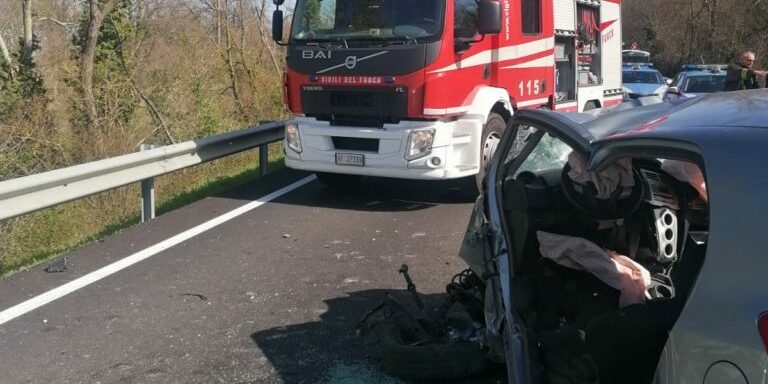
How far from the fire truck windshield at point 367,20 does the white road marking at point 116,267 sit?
2047 millimetres

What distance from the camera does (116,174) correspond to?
290 inches

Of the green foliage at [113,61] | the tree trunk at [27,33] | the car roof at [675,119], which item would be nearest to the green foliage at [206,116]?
the green foliage at [113,61]

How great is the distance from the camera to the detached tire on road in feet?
12.4

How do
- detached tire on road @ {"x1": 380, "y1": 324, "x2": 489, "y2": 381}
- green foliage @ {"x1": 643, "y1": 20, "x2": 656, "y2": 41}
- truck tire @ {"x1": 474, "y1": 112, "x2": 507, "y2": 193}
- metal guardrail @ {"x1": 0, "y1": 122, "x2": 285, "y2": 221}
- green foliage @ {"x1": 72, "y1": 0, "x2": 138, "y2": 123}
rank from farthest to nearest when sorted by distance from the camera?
1. green foliage @ {"x1": 643, "y1": 20, "x2": 656, "y2": 41}
2. green foliage @ {"x1": 72, "y1": 0, "x2": 138, "y2": 123}
3. truck tire @ {"x1": 474, "y1": 112, "x2": 507, "y2": 193}
4. metal guardrail @ {"x1": 0, "y1": 122, "x2": 285, "y2": 221}
5. detached tire on road @ {"x1": 380, "y1": 324, "x2": 489, "y2": 381}

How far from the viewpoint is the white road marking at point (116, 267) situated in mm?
5109

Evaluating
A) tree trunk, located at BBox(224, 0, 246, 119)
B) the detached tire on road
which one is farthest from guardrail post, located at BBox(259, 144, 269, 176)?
tree trunk, located at BBox(224, 0, 246, 119)

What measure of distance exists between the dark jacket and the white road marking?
7.50 m

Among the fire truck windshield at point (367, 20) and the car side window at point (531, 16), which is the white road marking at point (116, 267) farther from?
the car side window at point (531, 16)

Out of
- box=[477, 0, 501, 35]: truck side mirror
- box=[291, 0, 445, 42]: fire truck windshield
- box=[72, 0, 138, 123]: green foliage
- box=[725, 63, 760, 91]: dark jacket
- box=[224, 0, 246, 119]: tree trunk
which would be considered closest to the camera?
box=[477, 0, 501, 35]: truck side mirror

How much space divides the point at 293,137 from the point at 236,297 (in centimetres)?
355

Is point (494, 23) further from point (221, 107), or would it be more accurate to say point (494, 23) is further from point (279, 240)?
point (221, 107)

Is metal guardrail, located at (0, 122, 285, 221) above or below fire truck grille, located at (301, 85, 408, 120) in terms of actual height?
below

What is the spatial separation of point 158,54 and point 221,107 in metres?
4.18

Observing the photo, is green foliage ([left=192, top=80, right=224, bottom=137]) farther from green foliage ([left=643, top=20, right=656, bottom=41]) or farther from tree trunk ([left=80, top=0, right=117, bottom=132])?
green foliage ([left=643, top=20, right=656, bottom=41])
